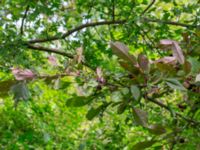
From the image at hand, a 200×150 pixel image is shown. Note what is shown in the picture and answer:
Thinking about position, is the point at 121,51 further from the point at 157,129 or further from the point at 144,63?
the point at 157,129

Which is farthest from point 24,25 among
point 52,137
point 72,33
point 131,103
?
point 131,103

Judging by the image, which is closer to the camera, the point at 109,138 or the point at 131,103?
the point at 131,103

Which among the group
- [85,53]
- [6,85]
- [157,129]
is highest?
[6,85]

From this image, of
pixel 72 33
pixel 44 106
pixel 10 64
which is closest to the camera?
pixel 10 64

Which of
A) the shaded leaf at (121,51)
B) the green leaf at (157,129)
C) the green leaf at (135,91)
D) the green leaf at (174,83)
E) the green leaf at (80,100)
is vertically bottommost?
the green leaf at (157,129)

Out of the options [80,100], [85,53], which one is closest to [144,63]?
[80,100]

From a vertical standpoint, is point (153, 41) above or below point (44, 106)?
above

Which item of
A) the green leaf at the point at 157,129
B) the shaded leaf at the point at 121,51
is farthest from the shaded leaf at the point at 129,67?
the green leaf at the point at 157,129

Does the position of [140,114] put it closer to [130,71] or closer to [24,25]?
[130,71]

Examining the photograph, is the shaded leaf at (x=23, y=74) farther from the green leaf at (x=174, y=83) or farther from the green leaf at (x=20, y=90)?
the green leaf at (x=174, y=83)

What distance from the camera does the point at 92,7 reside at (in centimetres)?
266

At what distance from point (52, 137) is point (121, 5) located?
0.98m

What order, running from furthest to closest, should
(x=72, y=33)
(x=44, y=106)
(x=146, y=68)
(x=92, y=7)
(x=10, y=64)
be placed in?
(x=44, y=106)
(x=72, y=33)
(x=92, y=7)
(x=10, y=64)
(x=146, y=68)

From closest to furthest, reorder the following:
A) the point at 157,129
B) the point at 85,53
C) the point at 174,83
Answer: the point at 174,83 → the point at 157,129 → the point at 85,53
